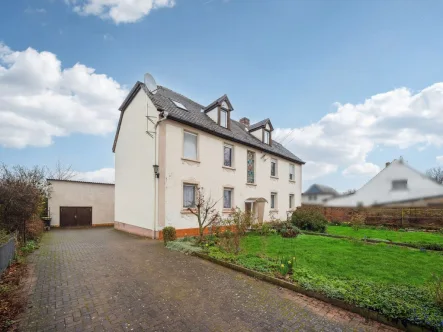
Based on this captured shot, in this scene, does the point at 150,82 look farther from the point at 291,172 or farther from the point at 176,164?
the point at 291,172

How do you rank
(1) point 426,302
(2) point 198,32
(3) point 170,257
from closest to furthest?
(1) point 426,302, (2) point 198,32, (3) point 170,257

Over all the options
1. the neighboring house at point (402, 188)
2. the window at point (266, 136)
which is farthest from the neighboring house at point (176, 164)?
the neighboring house at point (402, 188)

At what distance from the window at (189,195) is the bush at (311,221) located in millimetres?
7881

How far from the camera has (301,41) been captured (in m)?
4.84

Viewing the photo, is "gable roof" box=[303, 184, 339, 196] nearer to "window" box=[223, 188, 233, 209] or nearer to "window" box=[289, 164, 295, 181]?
"window" box=[223, 188, 233, 209]

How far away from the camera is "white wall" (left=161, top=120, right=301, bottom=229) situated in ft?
41.0

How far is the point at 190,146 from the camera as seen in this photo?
1380 centimetres

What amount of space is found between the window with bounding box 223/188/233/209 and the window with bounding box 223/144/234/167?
183 centimetres

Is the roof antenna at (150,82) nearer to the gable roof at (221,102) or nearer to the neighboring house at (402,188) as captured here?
the gable roof at (221,102)

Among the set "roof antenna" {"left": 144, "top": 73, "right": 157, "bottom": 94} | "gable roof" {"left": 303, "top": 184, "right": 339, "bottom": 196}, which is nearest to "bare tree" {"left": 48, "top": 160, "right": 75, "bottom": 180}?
"roof antenna" {"left": 144, "top": 73, "right": 157, "bottom": 94}

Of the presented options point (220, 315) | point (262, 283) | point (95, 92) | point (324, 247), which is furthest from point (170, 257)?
point (95, 92)

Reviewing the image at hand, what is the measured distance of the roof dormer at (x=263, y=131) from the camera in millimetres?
21000

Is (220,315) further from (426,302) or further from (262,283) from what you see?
(426,302)

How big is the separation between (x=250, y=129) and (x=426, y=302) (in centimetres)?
1854
